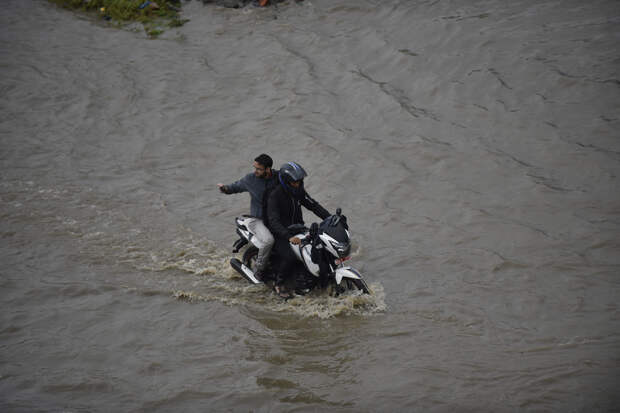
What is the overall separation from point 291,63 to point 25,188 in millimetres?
8550

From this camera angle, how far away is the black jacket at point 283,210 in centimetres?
679

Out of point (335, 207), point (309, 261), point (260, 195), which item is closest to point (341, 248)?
point (309, 261)

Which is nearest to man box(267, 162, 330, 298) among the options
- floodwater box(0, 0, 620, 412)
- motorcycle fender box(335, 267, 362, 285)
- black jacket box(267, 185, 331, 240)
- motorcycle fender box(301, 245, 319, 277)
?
black jacket box(267, 185, 331, 240)

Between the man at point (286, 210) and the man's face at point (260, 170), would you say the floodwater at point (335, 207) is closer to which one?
the man at point (286, 210)

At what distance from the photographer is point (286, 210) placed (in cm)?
704

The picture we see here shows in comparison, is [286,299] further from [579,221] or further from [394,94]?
[394,94]

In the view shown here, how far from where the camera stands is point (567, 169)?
9.45 metres

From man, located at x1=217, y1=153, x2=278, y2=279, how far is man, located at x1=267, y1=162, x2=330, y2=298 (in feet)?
0.51

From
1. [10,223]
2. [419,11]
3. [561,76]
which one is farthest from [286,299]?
[419,11]

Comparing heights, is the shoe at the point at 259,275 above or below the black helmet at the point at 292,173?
below

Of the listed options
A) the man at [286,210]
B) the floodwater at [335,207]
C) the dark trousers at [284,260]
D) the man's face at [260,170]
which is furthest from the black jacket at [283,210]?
the floodwater at [335,207]

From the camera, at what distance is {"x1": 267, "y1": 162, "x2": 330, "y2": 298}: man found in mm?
6605

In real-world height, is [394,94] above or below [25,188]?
above

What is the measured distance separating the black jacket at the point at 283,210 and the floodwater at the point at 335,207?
1107mm
